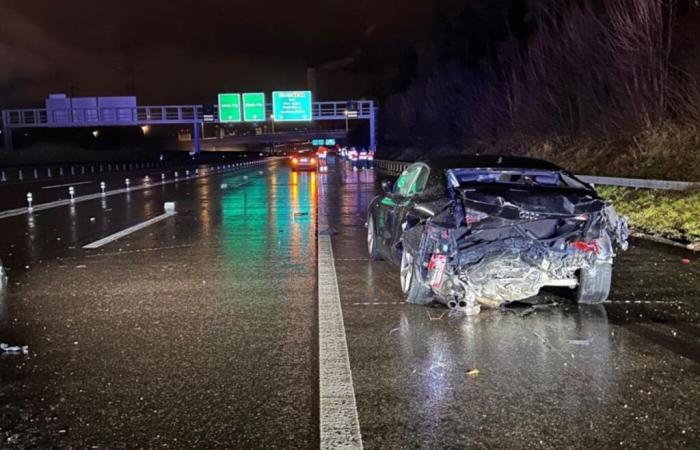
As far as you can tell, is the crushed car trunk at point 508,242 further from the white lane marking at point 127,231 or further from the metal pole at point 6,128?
the metal pole at point 6,128

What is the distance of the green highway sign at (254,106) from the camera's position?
6328 centimetres

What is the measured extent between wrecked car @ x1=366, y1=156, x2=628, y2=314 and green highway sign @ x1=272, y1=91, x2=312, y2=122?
58.6 metres

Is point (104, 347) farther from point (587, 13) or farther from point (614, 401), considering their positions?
point (587, 13)

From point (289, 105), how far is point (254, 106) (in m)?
3.47

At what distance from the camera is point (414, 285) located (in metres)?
6.94

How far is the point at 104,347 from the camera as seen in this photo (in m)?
5.72

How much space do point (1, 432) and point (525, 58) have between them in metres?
35.4

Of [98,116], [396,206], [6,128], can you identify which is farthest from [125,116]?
[396,206]

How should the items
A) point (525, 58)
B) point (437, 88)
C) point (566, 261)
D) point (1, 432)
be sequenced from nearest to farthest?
point (1, 432)
point (566, 261)
point (525, 58)
point (437, 88)

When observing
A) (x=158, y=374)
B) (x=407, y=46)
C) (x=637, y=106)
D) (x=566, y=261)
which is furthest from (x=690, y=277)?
(x=407, y=46)

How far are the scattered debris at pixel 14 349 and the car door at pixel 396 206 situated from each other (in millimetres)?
4259

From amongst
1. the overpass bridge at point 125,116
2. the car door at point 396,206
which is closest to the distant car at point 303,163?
the overpass bridge at point 125,116

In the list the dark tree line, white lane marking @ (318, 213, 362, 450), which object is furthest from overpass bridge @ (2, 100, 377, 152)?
white lane marking @ (318, 213, 362, 450)

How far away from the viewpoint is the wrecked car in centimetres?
642
